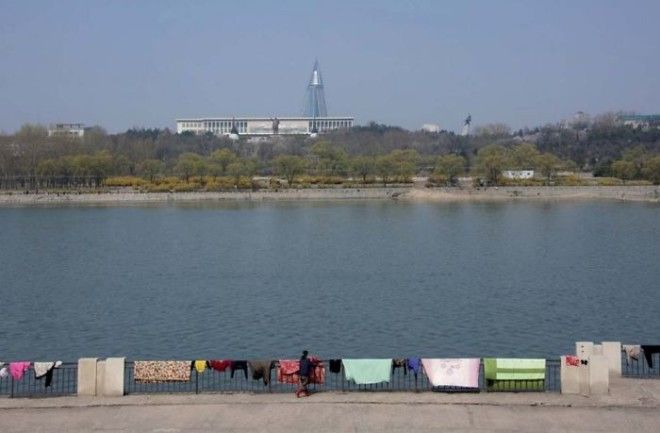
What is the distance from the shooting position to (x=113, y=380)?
17062 mm

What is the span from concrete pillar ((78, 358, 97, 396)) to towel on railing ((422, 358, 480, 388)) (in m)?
5.73

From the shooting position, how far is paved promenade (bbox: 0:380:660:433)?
15078mm

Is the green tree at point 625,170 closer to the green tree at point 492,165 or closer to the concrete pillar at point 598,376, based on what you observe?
the green tree at point 492,165

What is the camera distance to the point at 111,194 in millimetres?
101812

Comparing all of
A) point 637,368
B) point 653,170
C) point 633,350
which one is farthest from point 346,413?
point 653,170

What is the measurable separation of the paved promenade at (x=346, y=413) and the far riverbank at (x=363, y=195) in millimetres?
81711

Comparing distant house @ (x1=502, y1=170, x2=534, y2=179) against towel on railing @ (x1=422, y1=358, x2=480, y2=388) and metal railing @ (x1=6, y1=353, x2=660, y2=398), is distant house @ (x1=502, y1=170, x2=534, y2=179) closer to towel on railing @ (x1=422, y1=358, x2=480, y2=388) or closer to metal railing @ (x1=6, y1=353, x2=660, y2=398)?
metal railing @ (x1=6, y1=353, x2=660, y2=398)

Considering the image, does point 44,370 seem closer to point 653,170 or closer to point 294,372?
point 294,372

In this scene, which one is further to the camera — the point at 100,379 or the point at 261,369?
the point at 261,369

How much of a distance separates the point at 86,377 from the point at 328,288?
19.9m

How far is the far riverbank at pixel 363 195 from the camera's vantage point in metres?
97.9

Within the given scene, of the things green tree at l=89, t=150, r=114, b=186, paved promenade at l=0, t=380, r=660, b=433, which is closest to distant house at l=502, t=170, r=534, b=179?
green tree at l=89, t=150, r=114, b=186

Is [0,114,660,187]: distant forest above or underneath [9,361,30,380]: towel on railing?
above

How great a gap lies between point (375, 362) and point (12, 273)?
98.1 feet
